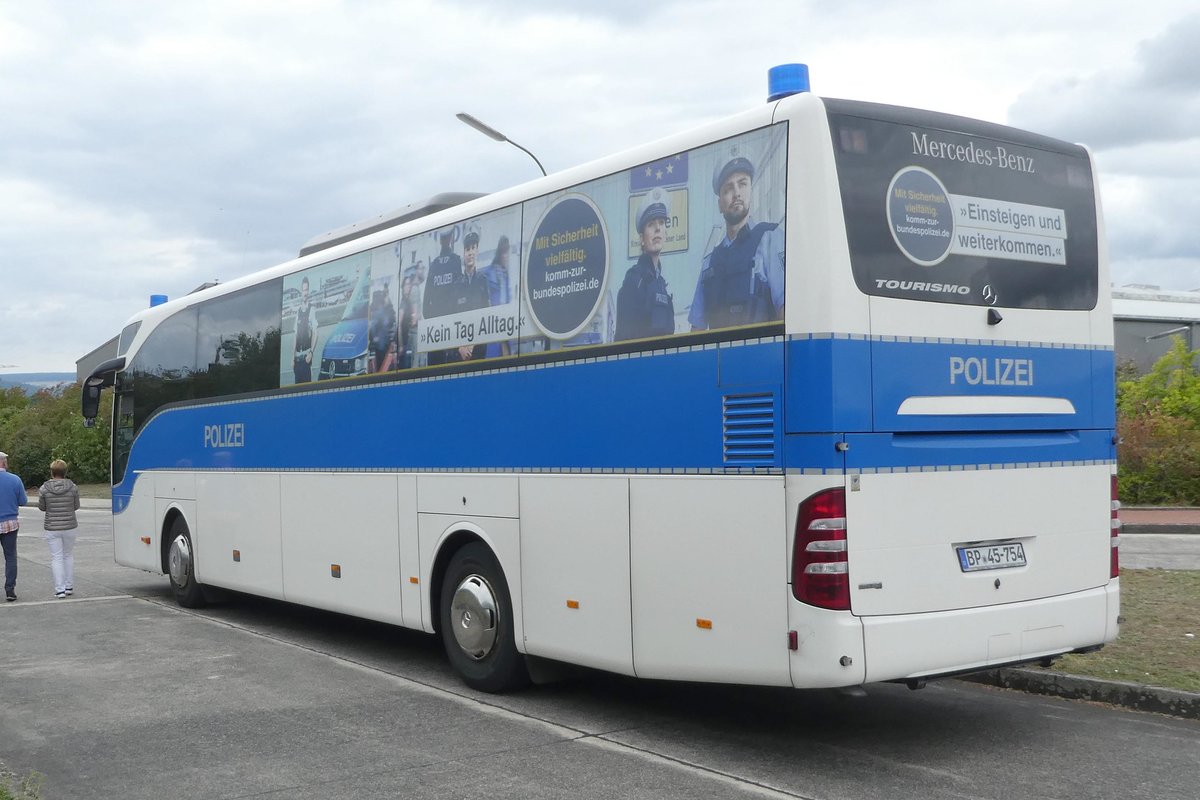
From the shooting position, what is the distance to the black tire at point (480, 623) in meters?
8.54

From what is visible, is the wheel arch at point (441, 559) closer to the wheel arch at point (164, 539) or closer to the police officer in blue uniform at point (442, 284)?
the police officer in blue uniform at point (442, 284)

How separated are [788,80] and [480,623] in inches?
169

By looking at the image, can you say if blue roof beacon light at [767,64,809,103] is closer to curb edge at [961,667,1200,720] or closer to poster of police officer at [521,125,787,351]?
poster of police officer at [521,125,787,351]

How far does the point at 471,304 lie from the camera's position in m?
8.95

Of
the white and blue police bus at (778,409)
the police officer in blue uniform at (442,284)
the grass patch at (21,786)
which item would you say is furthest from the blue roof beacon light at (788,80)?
the grass patch at (21,786)

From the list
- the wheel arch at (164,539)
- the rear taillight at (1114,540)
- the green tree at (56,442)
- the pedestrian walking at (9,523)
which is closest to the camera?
the rear taillight at (1114,540)

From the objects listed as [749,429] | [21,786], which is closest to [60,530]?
[21,786]

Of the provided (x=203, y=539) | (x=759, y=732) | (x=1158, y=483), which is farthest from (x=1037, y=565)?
(x=1158, y=483)

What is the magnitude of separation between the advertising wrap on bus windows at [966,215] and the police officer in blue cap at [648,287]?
122 cm

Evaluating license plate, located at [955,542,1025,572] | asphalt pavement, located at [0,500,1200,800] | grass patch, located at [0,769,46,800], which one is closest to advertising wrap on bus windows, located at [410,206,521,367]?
asphalt pavement, located at [0,500,1200,800]

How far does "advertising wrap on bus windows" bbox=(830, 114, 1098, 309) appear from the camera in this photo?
6484mm

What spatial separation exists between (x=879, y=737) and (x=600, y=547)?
2015 millimetres

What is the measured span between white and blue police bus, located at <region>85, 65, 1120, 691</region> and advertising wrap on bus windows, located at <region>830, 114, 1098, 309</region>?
0.7 inches

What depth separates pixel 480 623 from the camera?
866 cm
